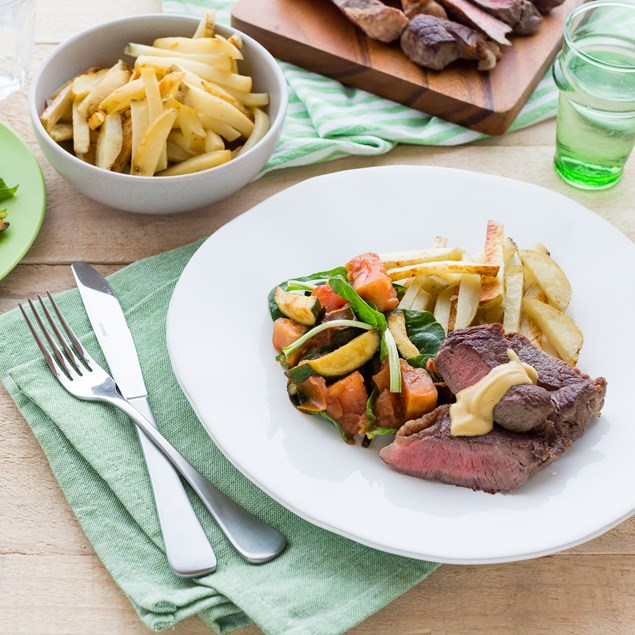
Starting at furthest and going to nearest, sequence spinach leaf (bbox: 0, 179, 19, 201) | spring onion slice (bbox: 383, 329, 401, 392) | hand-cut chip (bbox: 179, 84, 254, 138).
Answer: spinach leaf (bbox: 0, 179, 19, 201), hand-cut chip (bbox: 179, 84, 254, 138), spring onion slice (bbox: 383, 329, 401, 392)

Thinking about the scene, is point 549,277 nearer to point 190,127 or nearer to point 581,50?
point 581,50

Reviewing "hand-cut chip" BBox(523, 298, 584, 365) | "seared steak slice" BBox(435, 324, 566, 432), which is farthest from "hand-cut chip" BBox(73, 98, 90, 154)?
"hand-cut chip" BBox(523, 298, 584, 365)

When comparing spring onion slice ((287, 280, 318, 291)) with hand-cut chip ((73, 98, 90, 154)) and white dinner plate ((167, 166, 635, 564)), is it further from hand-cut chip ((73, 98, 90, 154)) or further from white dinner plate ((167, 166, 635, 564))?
hand-cut chip ((73, 98, 90, 154))

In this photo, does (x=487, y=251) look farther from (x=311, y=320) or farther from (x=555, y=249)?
(x=311, y=320)

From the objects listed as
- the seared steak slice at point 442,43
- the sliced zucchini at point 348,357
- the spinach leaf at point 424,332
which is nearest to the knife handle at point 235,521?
the sliced zucchini at point 348,357

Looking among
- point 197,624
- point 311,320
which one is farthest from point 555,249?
point 197,624

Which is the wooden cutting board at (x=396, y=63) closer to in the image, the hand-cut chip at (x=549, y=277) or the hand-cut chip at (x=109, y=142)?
the hand-cut chip at (x=549, y=277)
